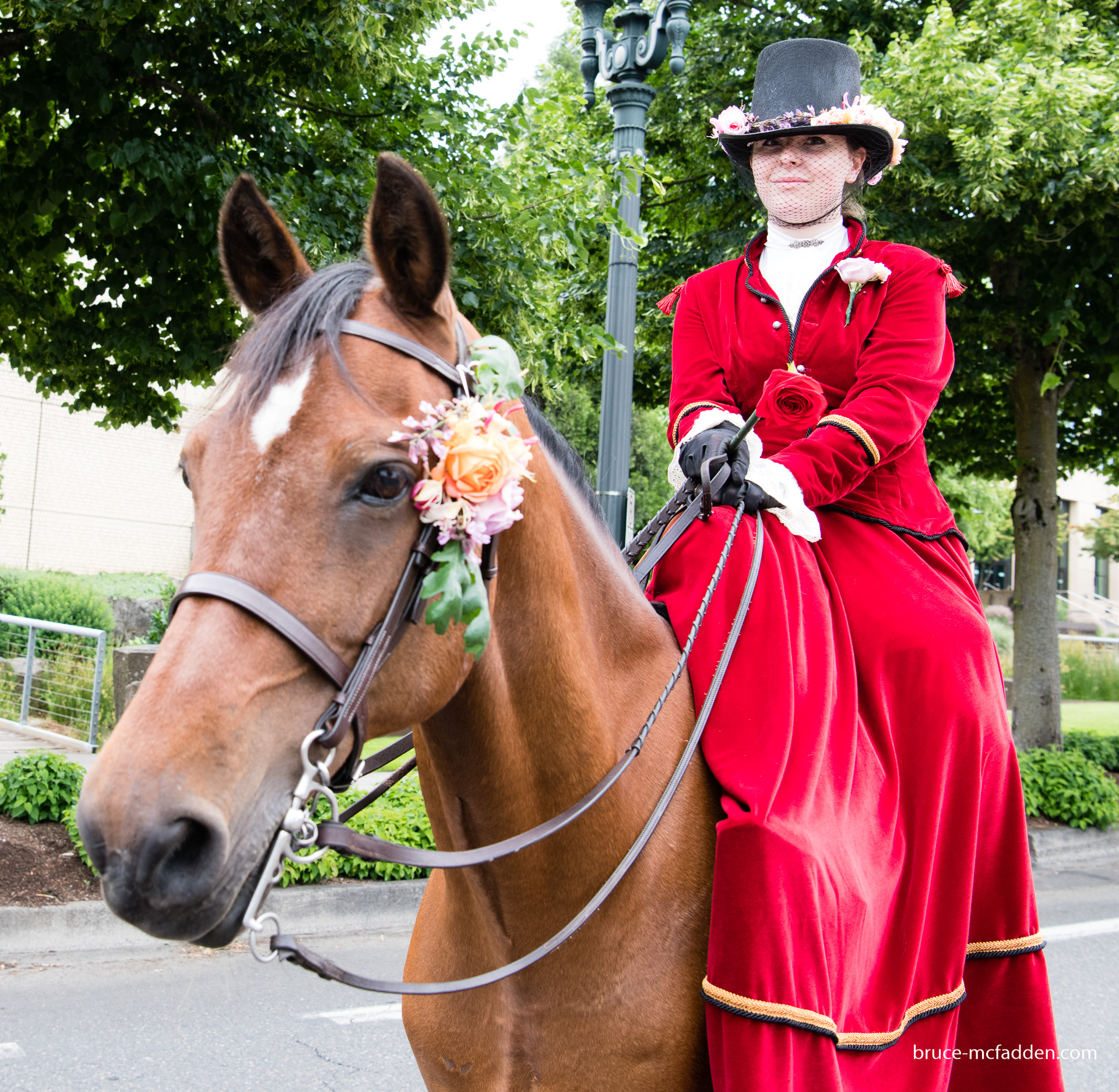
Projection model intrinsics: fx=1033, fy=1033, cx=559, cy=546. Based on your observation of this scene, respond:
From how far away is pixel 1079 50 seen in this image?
7996 mm

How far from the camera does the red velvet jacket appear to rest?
99.9 inches

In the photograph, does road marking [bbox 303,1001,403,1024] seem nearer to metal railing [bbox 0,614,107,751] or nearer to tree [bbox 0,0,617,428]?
tree [bbox 0,0,617,428]

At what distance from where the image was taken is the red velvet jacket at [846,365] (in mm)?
2537

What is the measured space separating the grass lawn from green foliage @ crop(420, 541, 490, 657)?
13.2m

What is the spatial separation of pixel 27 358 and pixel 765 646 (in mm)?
6661

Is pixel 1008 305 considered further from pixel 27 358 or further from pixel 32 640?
pixel 32 640

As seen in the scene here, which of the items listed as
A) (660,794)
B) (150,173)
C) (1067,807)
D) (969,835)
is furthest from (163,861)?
(1067,807)

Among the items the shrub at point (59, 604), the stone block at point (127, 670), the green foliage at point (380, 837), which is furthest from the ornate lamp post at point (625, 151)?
the shrub at point (59, 604)

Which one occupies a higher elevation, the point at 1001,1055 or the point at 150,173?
the point at 150,173

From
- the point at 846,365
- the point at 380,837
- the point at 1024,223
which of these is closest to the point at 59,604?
the point at 380,837

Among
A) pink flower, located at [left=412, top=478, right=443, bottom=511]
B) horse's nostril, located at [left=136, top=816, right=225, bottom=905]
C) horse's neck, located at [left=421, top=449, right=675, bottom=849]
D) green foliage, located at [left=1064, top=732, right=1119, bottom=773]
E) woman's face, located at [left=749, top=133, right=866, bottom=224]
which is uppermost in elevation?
woman's face, located at [left=749, top=133, right=866, bottom=224]

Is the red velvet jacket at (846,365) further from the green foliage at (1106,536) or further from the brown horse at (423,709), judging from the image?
the green foliage at (1106,536)

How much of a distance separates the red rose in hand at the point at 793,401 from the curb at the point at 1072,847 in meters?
6.82

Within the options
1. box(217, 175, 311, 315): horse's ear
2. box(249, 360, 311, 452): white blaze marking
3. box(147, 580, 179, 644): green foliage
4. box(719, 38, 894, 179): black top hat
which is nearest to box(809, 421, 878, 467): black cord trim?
box(719, 38, 894, 179): black top hat
